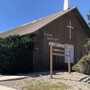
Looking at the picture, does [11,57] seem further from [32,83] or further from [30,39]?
[32,83]

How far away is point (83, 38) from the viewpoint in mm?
26844

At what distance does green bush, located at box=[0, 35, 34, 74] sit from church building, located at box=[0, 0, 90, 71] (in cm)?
110

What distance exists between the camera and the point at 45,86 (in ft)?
41.9

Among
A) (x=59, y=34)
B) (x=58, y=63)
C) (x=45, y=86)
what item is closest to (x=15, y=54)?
(x=58, y=63)

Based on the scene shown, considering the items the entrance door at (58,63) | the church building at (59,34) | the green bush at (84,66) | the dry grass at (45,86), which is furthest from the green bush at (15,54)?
the dry grass at (45,86)

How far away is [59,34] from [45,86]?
39.1 feet

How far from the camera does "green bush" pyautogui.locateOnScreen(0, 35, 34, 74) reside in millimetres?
19328

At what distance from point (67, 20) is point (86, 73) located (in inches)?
341

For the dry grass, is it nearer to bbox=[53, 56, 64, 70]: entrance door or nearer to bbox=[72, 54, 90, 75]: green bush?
bbox=[72, 54, 90, 75]: green bush

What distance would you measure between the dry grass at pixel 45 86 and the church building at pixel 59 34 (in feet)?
25.9

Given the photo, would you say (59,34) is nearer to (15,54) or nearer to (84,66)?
(15,54)

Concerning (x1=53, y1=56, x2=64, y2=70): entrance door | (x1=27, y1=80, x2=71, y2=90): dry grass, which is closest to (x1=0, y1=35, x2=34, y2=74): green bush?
(x1=53, y1=56, x2=64, y2=70): entrance door

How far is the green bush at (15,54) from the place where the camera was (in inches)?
761

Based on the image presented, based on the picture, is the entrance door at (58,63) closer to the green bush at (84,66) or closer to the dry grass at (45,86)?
the green bush at (84,66)
